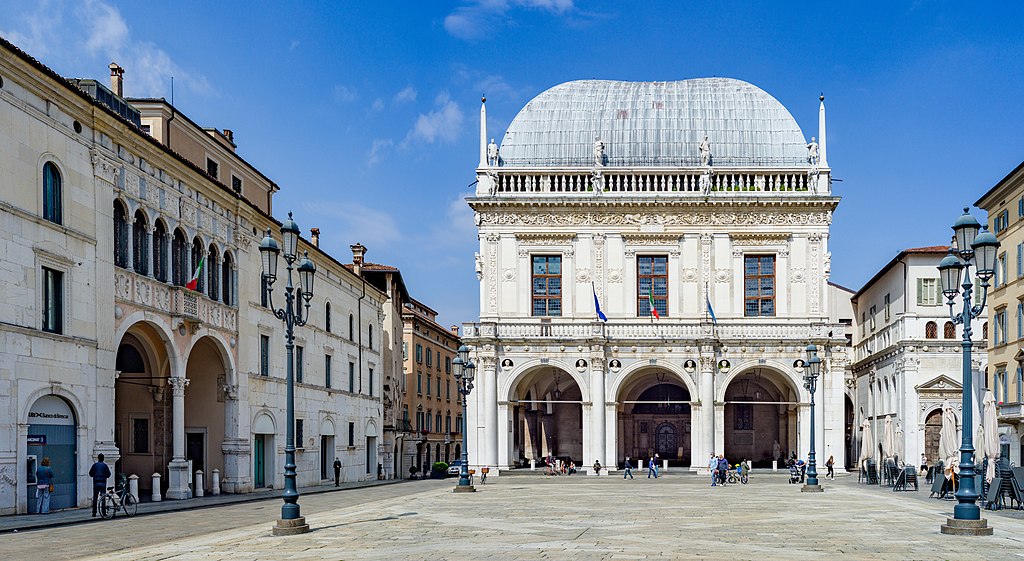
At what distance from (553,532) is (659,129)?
4423 centimetres

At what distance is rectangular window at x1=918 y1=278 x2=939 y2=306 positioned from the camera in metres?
61.9

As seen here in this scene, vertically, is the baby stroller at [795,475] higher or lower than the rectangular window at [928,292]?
lower

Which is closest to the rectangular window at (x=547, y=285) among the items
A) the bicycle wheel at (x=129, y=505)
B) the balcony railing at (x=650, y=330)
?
the balcony railing at (x=650, y=330)

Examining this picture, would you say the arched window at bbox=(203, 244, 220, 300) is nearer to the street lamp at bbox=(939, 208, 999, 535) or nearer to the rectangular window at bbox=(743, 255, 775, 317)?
the street lamp at bbox=(939, 208, 999, 535)

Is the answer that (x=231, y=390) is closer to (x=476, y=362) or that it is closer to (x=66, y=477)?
(x=66, y=477)

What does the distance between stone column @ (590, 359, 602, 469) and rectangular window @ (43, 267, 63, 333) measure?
34.7 m

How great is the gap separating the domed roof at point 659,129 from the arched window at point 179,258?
29.7 meters

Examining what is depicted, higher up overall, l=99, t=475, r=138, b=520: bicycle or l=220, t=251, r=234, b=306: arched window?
l=220, t=251, r=234, b=306: arched window

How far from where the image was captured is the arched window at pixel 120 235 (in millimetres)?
32375

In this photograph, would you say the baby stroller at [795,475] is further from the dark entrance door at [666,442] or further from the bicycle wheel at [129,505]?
Result: the bicycle wheel at [129,505]

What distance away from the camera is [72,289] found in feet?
96.0

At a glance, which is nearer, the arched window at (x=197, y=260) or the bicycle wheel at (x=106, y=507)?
the bicycle wheel at (x=106, y=507)

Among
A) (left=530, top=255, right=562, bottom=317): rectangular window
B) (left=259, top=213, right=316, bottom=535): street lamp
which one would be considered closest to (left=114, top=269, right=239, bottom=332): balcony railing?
(left=259, top=213, right=316, bottom=535): street lamp

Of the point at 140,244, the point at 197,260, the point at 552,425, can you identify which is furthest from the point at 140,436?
the point at 552,425
